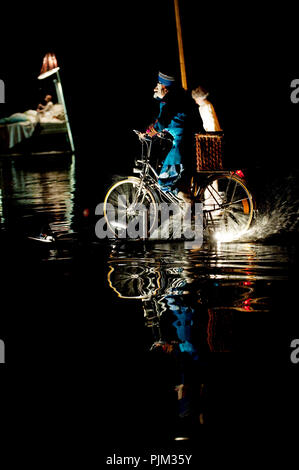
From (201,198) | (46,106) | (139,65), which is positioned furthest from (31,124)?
(201,198)

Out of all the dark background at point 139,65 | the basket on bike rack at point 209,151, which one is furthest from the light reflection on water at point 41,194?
the dark background at point 139,65

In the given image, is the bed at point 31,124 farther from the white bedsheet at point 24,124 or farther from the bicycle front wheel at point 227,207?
the bicycle front wheel at point 227,207

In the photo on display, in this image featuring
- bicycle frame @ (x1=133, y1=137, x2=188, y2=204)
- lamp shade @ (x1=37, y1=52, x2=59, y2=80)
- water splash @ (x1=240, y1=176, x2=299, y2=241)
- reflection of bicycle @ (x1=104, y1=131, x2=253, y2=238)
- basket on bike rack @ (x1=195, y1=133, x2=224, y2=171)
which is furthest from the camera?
lamp shade @ (x1=37, y1=52, x2=59, y2=80)

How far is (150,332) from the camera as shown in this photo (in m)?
5.12

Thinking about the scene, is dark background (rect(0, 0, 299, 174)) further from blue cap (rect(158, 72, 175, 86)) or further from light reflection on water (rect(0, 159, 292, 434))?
light reflection on water (rect(0, 159, 292, 434))

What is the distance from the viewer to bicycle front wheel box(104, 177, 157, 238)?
8.46 meters

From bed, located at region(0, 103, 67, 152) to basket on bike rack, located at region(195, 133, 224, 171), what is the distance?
16.8 meters

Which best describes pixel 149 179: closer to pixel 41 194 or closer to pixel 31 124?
pixel 41 194

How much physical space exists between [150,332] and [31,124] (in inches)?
806

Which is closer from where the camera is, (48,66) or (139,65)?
(48,66)

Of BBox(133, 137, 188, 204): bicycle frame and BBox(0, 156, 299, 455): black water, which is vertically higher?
BBox(133, 137, 188, 204): bicycle frame

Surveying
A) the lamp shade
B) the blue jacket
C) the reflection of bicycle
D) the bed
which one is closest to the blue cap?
the blue jacket
